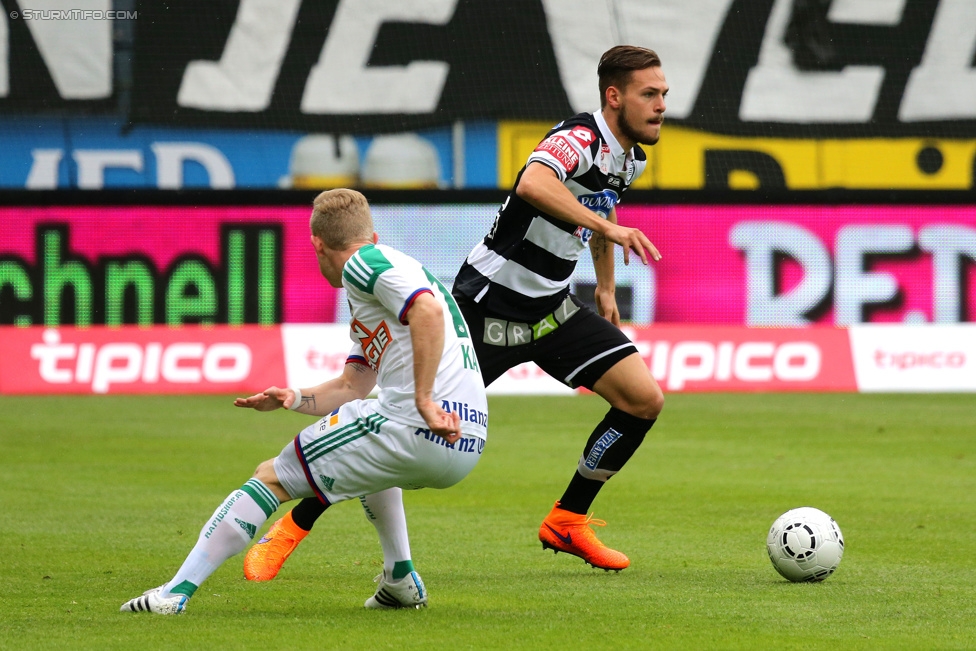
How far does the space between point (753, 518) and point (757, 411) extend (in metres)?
7.34

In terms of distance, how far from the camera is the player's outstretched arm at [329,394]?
5.36m

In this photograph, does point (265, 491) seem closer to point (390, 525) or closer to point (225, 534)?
point (225, 534)

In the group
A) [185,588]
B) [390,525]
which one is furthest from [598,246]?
[185,588]

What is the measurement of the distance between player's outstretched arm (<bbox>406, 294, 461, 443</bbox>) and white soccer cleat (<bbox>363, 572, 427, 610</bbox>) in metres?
0.83

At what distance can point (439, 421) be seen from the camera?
16.3ft

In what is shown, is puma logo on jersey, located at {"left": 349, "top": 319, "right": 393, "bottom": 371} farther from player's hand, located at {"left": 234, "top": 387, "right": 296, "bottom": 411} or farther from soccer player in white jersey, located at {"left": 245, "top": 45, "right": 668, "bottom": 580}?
soccer player in white jersey, located at {"left": 245, "top": 45, "right": 668, "bottom": 580}

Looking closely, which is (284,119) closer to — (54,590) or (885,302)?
(885,302)

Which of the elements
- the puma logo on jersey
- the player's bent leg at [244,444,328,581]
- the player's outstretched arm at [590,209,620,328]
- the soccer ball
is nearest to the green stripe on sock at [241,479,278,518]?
the player's bent leg at [244,444,328,581]

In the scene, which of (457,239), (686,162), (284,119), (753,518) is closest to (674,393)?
(457,239)

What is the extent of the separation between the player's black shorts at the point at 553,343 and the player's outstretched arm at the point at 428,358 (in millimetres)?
1624

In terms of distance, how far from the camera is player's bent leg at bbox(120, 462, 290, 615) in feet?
17.0

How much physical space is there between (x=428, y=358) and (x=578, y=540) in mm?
1956

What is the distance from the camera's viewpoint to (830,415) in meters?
15.2

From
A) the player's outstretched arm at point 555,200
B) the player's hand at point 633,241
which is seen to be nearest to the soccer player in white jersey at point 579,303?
the player's outstretched arm at point 555,200
